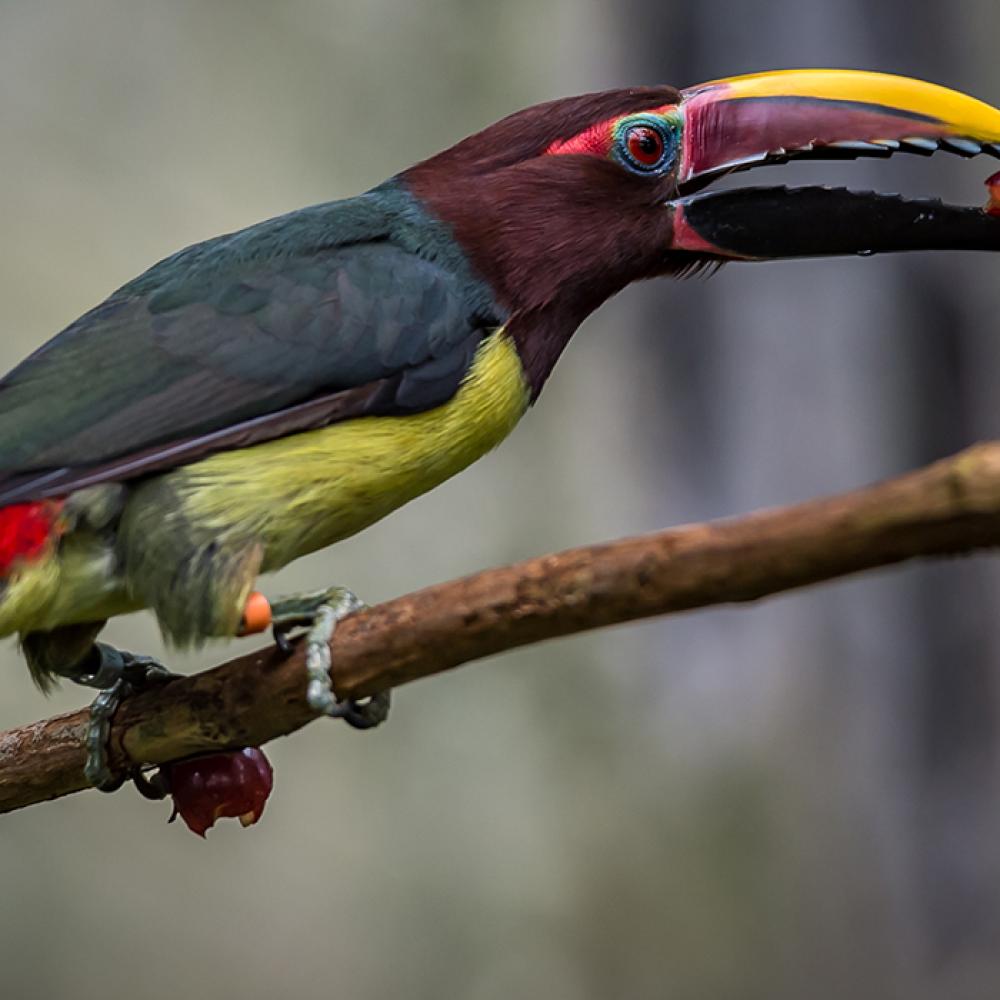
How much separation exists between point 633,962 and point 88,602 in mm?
2624

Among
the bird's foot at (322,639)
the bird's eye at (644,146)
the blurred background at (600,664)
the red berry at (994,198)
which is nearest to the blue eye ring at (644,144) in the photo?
the bird's eye at (644,146)

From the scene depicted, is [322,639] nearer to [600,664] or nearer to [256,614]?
[256,614]

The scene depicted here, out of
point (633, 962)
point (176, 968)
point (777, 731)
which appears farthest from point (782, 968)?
point (176, 968)

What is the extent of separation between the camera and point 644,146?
2.25 m

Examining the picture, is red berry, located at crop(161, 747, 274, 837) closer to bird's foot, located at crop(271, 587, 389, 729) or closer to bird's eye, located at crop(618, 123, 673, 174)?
bird's foot, located at crop(271, 587, 389, 729)

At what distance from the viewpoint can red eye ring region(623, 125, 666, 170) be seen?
88.7 inches

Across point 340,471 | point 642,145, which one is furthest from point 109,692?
point 642,145

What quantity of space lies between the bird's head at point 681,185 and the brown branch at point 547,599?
27.6 inches

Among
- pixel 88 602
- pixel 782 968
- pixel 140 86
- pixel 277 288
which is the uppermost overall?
pixel 140 86

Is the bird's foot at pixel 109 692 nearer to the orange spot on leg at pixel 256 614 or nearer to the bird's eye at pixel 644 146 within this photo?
the orange spot on leg at pixel 256 614

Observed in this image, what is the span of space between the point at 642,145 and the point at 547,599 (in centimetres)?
101

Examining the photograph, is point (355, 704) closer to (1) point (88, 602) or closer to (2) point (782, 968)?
(1) point (88, 602)

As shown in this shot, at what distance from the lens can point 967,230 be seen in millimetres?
2102

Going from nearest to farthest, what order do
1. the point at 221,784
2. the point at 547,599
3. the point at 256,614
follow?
the point at 547,599
the point at 256,614
the point at 221,784
